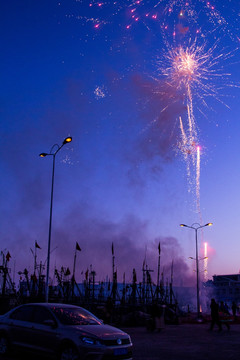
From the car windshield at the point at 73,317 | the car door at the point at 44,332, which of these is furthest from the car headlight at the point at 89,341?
the car windshield at the point at 73,317

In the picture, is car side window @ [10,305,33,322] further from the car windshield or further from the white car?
the car windshield

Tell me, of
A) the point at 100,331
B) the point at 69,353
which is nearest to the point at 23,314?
the point at 69,353

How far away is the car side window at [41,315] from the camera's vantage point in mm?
9759

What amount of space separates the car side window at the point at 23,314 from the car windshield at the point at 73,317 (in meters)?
0.79

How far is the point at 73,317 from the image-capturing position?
32.4 feet

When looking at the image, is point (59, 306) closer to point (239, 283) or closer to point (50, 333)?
point (50, 333)

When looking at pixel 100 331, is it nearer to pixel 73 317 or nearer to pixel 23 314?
pixel 73 317

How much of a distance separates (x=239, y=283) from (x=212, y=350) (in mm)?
187217

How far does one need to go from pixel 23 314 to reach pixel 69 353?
7.94 feet

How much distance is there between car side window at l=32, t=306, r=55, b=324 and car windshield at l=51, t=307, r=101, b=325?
0.55 feet

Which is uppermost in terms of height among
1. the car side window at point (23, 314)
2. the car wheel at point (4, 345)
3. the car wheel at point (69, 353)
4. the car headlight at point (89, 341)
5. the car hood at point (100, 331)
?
the car side window at point (23, 314)

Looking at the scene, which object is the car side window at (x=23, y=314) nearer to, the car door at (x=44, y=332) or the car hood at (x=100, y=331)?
the car door at (x=44, y=332)

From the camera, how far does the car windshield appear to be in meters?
9.56

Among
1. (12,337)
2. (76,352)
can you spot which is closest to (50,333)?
(76,352)
